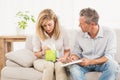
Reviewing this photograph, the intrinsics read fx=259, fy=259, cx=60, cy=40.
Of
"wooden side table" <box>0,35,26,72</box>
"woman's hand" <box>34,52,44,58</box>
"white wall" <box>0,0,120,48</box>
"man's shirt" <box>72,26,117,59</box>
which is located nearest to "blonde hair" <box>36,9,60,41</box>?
"woman's hand" <box>34,52,44,58</box>

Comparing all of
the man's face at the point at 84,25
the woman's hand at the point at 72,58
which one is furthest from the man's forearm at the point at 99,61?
the man's face at the point at 84,25

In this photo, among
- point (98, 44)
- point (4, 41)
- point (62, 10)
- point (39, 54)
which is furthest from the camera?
point (62, 10)

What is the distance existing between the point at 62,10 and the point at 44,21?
52.3 inches

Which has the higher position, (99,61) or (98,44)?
(98,44)

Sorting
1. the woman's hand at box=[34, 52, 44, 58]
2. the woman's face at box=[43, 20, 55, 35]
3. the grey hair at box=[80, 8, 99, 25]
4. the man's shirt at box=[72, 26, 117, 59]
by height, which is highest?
the grey hair at box=[80, 8, 99, 25]

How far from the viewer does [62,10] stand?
13.1 ft

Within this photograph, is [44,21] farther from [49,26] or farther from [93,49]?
[93,49]

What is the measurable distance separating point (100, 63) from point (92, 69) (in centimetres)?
12

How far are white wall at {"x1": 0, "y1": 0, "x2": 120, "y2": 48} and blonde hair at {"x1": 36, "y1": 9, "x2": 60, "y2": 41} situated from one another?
3.02 feet

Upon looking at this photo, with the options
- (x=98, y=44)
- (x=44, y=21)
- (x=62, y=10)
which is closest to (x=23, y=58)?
(x=44, y=21)

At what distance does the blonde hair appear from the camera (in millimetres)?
2719

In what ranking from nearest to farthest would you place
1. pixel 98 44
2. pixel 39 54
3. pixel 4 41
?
pixel 98 44 < pixel 39 54 < pixel 4 41

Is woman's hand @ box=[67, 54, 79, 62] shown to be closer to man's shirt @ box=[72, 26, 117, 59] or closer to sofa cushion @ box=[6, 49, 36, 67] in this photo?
man's shirt @ box=[72, 26, 117, 59]

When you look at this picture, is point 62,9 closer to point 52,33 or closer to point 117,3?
point 117,3
